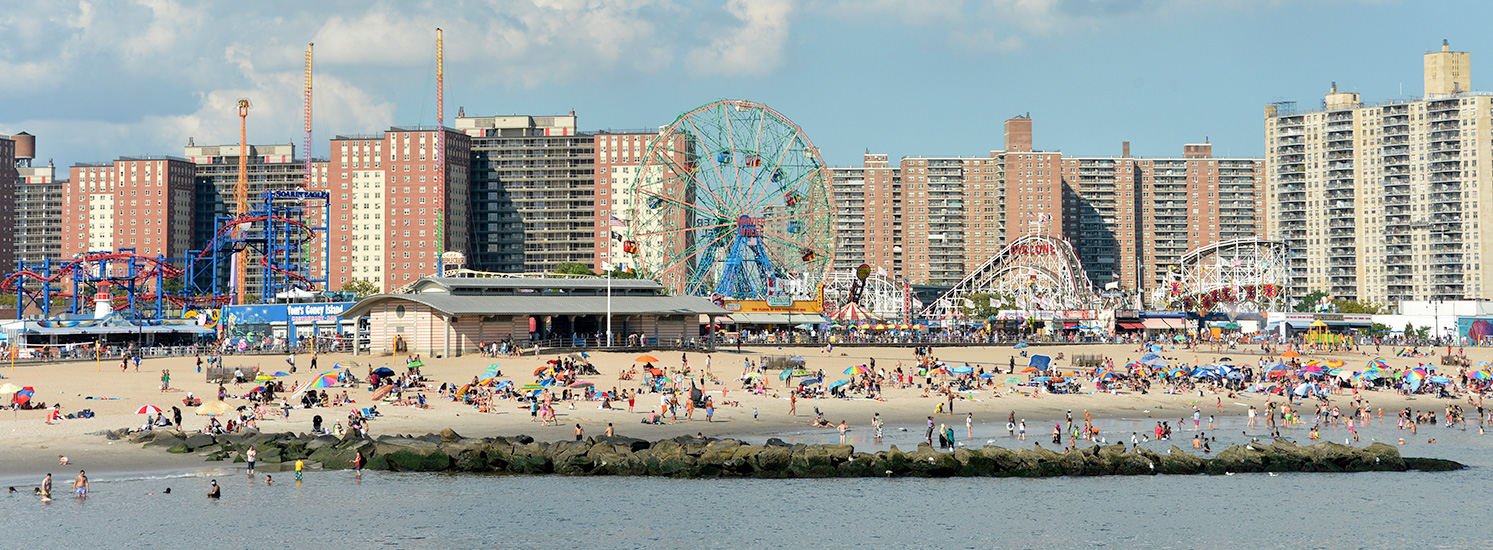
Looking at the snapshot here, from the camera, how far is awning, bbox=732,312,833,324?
4045 inches

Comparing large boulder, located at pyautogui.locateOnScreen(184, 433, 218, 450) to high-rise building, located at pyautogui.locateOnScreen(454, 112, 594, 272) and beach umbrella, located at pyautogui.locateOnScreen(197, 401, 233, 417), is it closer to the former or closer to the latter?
beach umbrella, located at pyautogui.locateOnScreen(197, 401, 233, 417)

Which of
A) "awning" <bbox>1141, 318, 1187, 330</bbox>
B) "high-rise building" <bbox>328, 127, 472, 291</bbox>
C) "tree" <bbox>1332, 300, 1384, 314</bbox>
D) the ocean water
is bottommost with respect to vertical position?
the ocean water

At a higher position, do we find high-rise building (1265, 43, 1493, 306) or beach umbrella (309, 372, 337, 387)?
high-rise building (1265, 43, 1493, 306)

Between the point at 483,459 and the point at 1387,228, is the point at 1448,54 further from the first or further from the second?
the point at 483,459

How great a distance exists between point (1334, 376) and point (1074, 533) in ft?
134

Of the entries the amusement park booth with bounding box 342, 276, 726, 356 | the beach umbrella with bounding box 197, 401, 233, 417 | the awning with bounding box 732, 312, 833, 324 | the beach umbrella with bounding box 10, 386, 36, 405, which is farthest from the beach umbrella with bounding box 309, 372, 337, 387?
the awning with bounding box 732, 312, 833, 324

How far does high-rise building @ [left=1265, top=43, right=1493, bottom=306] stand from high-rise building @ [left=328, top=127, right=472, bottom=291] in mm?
112007

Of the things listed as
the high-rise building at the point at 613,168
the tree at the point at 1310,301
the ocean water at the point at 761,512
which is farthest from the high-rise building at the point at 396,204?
the ocean water at the point at 761,512

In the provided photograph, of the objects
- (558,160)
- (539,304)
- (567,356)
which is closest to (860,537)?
Answer: (567,356)

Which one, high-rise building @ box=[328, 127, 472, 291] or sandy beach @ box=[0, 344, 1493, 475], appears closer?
sandy beach @ box=[0, 344, 1493, 475]

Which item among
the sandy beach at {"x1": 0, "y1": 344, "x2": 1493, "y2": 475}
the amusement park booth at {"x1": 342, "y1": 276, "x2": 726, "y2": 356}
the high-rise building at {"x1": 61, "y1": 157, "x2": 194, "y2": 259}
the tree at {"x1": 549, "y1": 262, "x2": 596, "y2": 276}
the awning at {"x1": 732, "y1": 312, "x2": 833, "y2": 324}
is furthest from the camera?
the high-rise building at {"x1": 61, "y1": 157, "x2": 194, "y2": 259}

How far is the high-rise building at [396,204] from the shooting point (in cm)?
17188

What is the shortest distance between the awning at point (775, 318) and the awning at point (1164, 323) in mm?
37036

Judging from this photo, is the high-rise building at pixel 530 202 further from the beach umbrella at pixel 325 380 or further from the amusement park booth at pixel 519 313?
the beach umbrella at pixel 325 380
